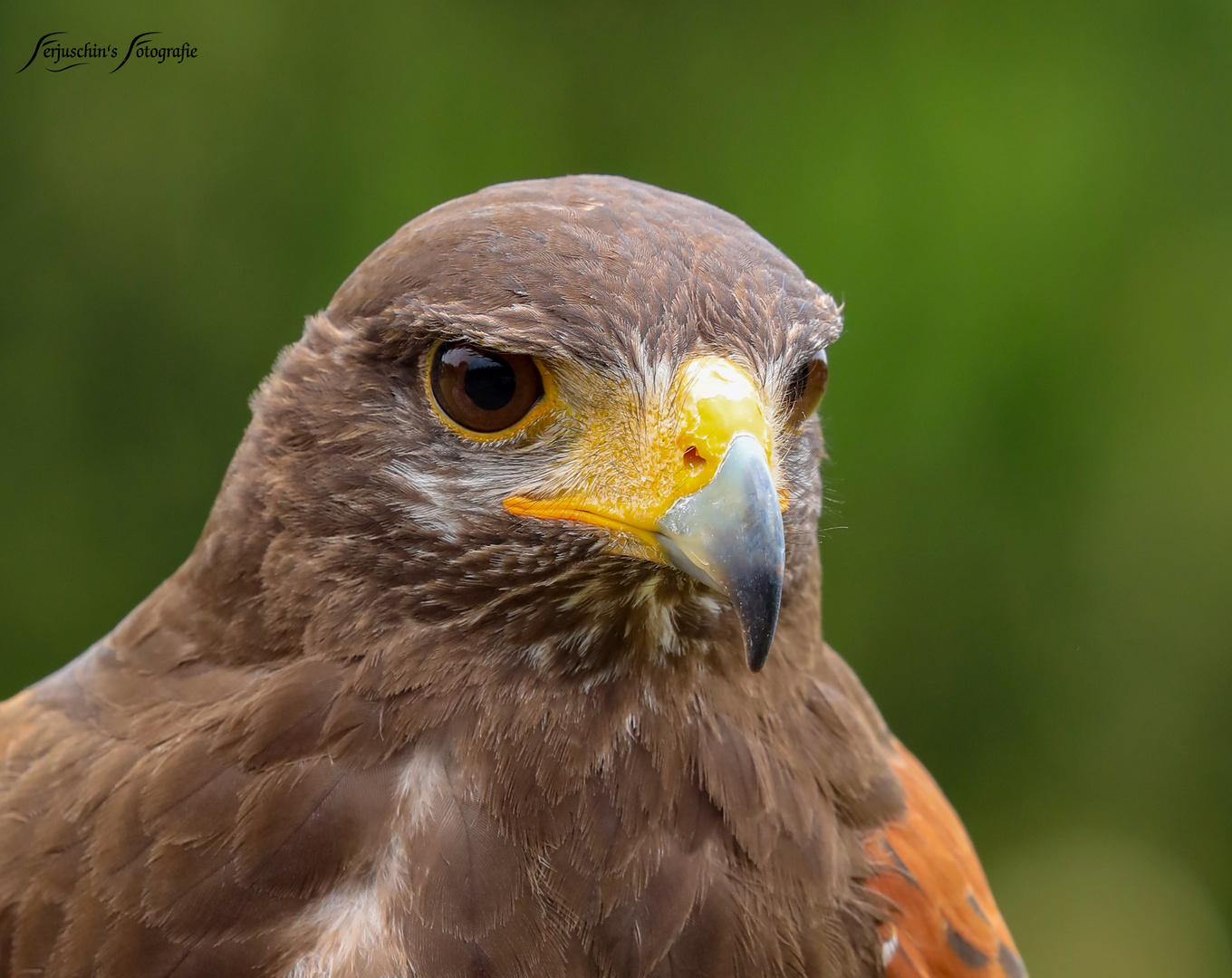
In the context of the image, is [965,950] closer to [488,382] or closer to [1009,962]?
[1009,962]

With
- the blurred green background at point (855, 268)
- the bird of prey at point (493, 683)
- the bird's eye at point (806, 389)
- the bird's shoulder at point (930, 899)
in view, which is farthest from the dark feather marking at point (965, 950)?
the blurred green background at point (855, 268)

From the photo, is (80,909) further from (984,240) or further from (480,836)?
(984,240)

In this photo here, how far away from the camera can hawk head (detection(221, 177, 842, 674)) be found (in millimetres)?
1750

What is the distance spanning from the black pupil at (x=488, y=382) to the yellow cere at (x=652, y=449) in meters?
0.11

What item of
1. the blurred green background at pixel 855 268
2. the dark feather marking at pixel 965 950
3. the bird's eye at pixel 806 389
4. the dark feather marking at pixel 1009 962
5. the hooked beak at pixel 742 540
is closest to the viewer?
the hooked beak at pixel 742 540

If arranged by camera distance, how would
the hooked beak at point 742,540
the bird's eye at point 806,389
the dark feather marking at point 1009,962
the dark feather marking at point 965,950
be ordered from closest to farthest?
1. the hooked beak at point 742,540
2. the bird's eye at point 806,389
3. the dark feather marking at point 965,950
4. the dark feather marking at point 1009,962

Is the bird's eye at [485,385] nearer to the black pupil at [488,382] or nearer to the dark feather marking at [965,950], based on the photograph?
the black pupil at [488,382]

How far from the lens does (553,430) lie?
182 cm

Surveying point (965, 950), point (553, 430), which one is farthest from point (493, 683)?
point (965, 950)

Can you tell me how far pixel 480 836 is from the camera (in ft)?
5.98

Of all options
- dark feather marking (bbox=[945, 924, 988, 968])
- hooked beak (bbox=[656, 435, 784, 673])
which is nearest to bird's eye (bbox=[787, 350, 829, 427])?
hooked beak (bbox=[656, 435, 784, 673])

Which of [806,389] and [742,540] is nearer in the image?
[742,540]

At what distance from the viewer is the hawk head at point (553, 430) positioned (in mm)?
1750

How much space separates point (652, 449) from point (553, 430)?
0.50ft
